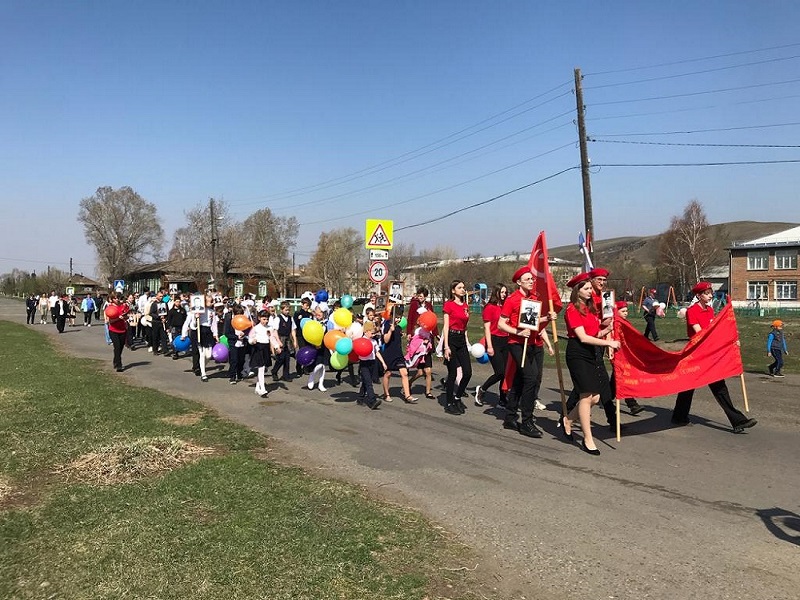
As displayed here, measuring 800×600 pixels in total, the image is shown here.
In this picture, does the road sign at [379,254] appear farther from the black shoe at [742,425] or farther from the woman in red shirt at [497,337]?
the black shoe at [742,425]

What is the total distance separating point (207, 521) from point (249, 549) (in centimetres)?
67

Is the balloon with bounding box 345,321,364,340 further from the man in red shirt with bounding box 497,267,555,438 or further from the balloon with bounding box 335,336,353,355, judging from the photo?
the man in red shirt with bounding box 497,267,555,438

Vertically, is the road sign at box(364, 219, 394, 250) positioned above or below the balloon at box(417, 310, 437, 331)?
above

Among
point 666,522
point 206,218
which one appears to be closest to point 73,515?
point 666,522

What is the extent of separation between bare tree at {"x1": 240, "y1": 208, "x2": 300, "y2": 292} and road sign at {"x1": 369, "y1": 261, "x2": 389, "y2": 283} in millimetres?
68354

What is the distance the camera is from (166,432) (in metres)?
7.43

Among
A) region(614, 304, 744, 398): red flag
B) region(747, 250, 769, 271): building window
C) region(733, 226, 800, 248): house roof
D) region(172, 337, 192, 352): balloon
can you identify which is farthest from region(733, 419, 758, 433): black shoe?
region(747, 250, 769, 271): building window

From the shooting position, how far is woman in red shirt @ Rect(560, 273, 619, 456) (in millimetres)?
6660

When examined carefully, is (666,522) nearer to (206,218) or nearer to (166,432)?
(166,432)

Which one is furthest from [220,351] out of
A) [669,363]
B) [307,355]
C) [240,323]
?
[669,363]

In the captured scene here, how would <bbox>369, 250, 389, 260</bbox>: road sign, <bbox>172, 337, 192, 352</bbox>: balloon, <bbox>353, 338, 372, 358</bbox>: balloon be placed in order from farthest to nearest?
<bbox>369, 250, 389, 260</bbox>: road sign, <bbox>172, 337, 192, 352</bbox>: balloon, <bbox>353, 338, 372, 358</bbox>: balloon

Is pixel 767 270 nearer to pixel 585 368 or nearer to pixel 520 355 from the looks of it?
pixel 520 355

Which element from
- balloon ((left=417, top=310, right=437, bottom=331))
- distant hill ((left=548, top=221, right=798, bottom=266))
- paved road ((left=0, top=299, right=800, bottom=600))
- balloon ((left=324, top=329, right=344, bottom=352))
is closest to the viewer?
paved road ((left=0, top=299, right=800, bottom=600))

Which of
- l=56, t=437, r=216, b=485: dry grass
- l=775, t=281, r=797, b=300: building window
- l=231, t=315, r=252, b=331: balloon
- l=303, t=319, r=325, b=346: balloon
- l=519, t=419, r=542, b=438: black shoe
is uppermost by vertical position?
l=231, t=315, r=252, b=331: balloon
